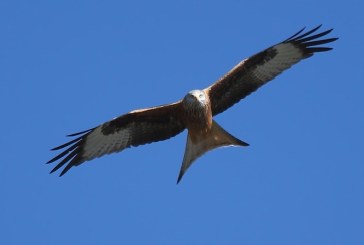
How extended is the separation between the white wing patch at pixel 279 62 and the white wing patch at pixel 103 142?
213 centimetres

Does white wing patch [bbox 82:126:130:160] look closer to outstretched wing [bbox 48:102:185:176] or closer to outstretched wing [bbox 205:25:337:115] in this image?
outstretched wing [bbox 48:102:185:176]

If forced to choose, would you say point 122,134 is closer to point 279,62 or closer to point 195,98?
point 195,98

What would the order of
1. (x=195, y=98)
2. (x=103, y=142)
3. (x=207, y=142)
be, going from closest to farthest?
(x=195, y=98)
(x=207, y=142)
(x=103, y=142)

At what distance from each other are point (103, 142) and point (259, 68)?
8.30 ft

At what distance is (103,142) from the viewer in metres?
8.07

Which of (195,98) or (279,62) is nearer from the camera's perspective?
(195,98)

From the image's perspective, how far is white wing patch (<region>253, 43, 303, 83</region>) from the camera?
809 cm

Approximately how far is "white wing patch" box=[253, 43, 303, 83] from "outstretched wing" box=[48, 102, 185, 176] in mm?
1396

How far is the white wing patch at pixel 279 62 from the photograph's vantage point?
8094 millimetres

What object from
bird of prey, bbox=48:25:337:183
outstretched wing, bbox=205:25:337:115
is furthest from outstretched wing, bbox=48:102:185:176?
outstretched wing, bbox=205:25:337:115

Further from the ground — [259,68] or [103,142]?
[259,68]

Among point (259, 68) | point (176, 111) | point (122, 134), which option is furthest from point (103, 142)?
point (259, 68)

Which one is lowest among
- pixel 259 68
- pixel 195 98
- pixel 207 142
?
pixel 207 142

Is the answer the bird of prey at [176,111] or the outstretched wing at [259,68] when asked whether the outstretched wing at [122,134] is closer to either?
the bird of prey at [176,111]
